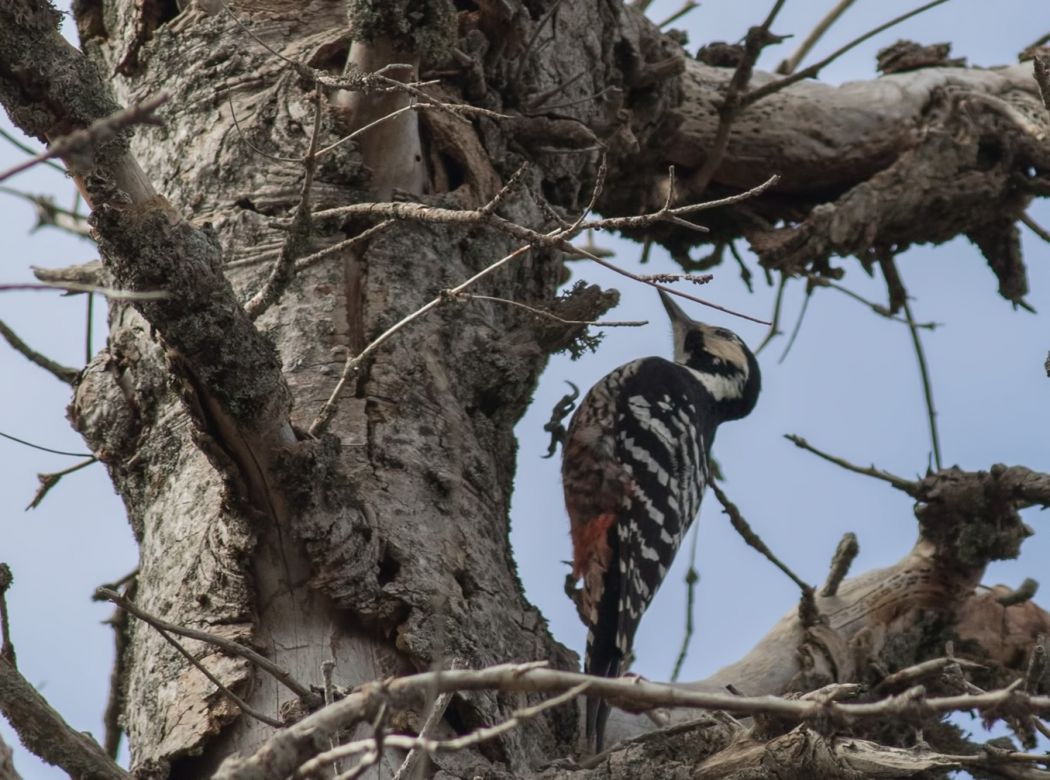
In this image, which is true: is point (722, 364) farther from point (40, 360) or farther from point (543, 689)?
point (543, 689)

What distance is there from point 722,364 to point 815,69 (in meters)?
1.51

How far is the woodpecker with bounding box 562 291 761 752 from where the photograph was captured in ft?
12.9

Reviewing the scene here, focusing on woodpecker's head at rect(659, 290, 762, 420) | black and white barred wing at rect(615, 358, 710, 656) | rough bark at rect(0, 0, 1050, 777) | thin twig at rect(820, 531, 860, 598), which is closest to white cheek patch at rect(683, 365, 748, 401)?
woodpecker's head at rect(659, 290, 762, 420)

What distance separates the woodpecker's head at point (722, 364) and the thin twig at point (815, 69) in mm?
1110

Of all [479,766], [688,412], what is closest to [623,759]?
[479,766]

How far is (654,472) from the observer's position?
14.2 ft

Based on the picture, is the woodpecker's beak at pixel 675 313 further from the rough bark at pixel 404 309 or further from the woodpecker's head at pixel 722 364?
the rough bark at pixel 404 309

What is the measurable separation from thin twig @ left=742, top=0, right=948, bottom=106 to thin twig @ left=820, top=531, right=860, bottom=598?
1.53 meters

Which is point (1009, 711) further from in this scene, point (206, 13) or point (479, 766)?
point (206, 13)

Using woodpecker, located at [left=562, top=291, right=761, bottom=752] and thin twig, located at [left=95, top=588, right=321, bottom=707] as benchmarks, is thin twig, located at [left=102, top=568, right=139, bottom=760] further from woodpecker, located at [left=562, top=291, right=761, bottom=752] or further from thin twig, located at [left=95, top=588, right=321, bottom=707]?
woodpecker, located at [left=562, top=291, right=761, bottom=752]

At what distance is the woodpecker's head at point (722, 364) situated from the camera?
5.23 meters

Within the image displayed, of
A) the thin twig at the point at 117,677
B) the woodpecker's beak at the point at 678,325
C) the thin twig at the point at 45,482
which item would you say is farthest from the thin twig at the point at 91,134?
the woodpecker's beak at the point at 678,325

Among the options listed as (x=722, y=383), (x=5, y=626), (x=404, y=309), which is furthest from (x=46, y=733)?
(x=722, y=383)

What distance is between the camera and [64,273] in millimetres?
→ 3600
